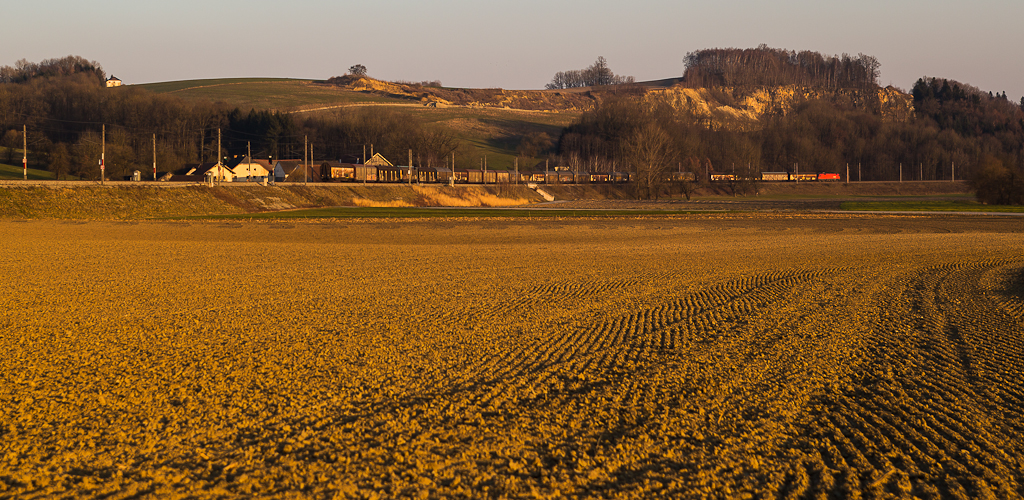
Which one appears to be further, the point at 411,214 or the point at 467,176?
the point at 467,176

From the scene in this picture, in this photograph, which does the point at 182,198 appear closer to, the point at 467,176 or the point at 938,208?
the point at 938,208

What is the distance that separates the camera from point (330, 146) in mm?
151500

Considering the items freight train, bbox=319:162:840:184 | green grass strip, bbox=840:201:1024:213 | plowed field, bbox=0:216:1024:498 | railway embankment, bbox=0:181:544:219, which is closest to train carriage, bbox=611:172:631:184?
freight train, bbox=319:162:840:184

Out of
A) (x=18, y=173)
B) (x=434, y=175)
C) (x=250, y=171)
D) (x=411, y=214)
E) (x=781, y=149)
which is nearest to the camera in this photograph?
(x=411, y=214)

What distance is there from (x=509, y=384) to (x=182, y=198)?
63.4 m

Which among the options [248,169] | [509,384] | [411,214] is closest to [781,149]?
[248,169]

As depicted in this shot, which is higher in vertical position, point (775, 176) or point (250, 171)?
point (775, 176)

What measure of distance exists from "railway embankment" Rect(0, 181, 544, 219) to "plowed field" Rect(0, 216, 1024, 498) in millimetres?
39059

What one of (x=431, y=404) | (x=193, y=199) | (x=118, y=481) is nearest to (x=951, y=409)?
(x=431, y=404)

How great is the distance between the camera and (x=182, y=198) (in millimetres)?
63531

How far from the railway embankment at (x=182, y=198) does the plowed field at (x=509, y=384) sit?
39059 mm

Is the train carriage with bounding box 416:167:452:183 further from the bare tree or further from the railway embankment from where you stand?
the bare tree

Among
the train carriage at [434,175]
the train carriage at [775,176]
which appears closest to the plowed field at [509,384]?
the train carriage at [434,175]

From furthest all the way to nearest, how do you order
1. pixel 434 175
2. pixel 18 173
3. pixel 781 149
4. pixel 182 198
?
pixel 781 149 < pixel 434 175 < pixel 18 173 < pixel 182 198
